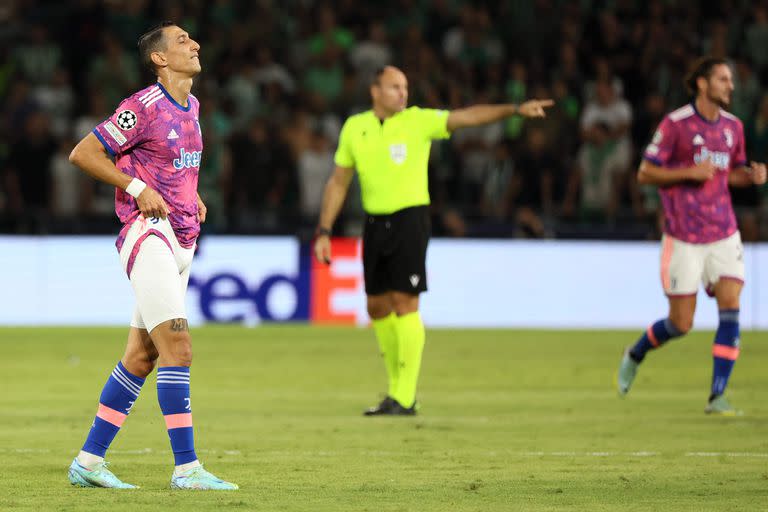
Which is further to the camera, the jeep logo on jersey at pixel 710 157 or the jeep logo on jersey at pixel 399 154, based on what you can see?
the jeep logo on jersey at pixel 710 157

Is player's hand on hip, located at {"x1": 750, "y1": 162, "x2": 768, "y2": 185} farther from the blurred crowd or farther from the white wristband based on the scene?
the blurred crowd

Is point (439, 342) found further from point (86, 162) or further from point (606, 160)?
point (86, 162)

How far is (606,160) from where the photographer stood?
20234mm

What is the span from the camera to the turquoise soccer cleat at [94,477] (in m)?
7.41

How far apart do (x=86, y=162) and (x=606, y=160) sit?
13.6 meters

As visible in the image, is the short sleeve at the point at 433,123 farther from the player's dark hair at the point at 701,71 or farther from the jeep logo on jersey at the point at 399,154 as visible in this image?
the player's dark hair at the point at 701,71

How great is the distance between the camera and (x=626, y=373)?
11992 mm

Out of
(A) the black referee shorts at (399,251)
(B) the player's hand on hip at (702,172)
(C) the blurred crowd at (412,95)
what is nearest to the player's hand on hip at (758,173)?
(B) the player's hand on hip at (702,172)

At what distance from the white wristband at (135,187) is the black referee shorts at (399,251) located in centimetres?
404

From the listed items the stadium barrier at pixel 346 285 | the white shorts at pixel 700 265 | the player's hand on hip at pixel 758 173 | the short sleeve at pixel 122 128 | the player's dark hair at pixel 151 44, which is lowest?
the stadium barrier at pixel 346 285

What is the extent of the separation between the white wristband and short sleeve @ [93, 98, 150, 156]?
230 millimetres

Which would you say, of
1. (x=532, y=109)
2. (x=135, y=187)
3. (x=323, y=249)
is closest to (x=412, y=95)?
(x=323, y=249)

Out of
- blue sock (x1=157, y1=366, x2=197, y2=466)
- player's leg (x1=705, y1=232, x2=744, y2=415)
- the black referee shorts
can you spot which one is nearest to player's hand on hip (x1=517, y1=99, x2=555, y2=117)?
the black referee shorts

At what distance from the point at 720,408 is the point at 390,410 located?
235cm
